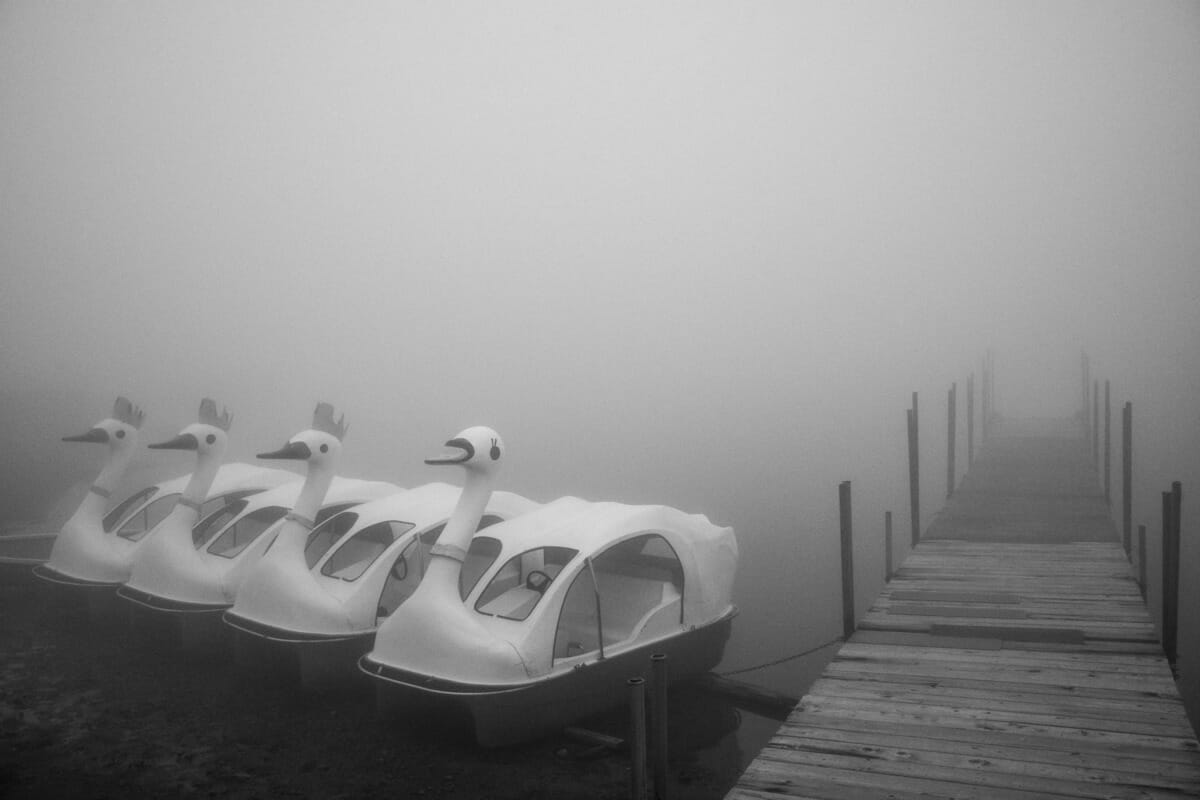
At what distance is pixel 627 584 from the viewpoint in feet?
36.6

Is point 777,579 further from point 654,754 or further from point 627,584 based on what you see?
point 654,754

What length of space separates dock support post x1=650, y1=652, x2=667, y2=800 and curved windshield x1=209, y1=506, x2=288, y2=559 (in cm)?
912

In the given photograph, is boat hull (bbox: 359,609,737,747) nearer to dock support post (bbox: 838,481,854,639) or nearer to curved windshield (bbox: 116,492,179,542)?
dock support post (bbox: 838,481,854,639)

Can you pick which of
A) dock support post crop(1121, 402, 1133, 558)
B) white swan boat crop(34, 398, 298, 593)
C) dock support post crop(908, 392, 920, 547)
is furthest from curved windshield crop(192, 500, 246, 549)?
dock support post crop(1121, 402, 1133, 558)

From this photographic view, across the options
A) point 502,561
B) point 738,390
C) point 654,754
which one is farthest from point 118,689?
point 738,390

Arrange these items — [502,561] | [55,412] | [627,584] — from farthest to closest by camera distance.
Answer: [55,412]
[627,584]
[502,561]

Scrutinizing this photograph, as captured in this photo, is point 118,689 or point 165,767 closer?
point 165,767

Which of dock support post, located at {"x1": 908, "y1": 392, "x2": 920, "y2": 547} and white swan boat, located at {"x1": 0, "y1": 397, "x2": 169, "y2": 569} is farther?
dock support post, located at {"x1": 908, "y1": 392, "x2": 920, "y2": 547}

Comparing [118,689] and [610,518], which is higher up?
[610,518]

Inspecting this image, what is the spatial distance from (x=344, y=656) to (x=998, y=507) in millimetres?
10670

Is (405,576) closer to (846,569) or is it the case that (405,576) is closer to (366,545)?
(366,545)

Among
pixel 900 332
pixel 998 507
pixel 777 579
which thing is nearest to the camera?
pixel 998 507

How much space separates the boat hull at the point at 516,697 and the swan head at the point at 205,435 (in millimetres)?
5245

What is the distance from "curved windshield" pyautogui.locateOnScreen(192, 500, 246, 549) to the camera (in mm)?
13961
